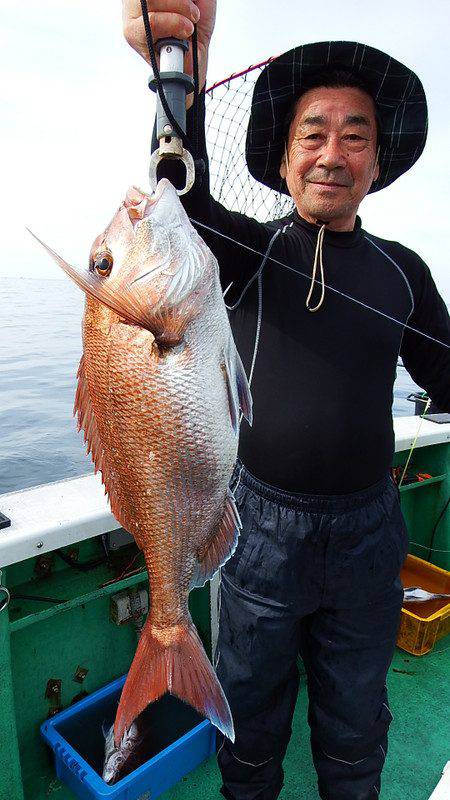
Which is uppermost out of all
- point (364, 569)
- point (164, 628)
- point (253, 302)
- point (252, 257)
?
point (252, 257)

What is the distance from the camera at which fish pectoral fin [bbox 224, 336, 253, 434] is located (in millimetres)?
1306

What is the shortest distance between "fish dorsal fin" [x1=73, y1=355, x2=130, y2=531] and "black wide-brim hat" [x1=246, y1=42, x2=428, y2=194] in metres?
1.43

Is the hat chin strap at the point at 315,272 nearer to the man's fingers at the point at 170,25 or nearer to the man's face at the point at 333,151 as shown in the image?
the man's face at the point at 333,151

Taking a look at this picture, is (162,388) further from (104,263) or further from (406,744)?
(406,744)

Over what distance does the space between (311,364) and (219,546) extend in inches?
31.2

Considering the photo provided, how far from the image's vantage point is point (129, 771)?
2.66m

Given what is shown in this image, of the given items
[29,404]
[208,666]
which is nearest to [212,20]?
[208,666]

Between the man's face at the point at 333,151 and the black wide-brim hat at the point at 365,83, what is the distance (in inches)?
3.1

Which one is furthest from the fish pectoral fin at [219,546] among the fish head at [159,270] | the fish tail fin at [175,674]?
the fish head at [159,270]

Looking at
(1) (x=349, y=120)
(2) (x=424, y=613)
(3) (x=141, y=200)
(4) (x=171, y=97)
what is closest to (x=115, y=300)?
(3) (x=141, y=200)

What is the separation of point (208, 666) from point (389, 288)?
1454mm

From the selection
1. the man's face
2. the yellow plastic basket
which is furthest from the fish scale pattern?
the yellow plastic basket

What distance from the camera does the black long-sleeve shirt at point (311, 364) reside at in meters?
1.95

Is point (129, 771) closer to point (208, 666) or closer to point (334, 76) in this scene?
point (208, 666)
